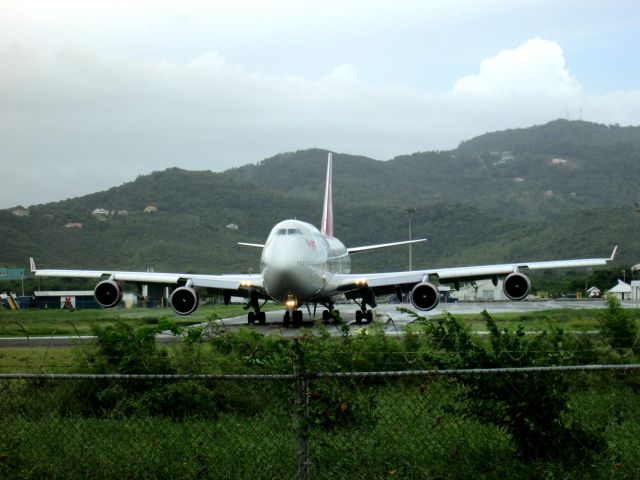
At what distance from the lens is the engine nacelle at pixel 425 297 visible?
30.2 m

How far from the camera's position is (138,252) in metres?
95.7

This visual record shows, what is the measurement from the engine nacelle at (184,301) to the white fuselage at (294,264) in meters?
2.65

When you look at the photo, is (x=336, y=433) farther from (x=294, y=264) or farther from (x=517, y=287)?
(x=517, y=287)

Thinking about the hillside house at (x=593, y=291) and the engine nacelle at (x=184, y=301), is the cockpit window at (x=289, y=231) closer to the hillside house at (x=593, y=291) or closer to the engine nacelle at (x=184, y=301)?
the engine nacelle at (x=184, y=301)

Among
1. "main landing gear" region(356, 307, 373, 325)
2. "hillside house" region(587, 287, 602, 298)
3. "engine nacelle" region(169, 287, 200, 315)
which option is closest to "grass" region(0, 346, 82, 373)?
"engine nacelle" region(169, 287, 200, 315)

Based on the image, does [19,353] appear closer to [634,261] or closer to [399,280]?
[399,280]

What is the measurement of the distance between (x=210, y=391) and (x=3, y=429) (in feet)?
7.64

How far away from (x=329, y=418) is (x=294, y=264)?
2105 cm

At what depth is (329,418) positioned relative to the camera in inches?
309

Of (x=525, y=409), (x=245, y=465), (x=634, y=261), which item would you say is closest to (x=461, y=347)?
(x=525, y=409)

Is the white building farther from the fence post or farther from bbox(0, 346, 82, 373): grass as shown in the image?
the fence post

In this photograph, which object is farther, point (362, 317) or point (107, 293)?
point (362, 317)

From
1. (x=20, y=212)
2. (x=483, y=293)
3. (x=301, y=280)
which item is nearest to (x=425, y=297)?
(x=301, y=280)

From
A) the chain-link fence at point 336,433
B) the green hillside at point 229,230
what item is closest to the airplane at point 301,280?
the chain-link fence at point 336,433
